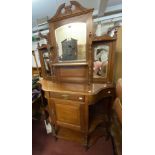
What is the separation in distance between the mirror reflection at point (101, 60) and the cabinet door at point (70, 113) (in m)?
0.52

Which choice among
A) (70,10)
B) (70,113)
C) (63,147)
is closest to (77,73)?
(70,113)

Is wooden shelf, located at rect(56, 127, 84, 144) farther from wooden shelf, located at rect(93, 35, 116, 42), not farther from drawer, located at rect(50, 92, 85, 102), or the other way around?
wooden shelf, located at rect(93, 35, 116, 42)

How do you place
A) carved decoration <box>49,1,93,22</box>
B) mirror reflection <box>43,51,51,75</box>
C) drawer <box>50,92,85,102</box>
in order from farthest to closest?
mirror reflection <box>43,51,51,75</box> < carved decoration <box>49,1,93,22</box> < drawer <box>50,92,85,102</box>

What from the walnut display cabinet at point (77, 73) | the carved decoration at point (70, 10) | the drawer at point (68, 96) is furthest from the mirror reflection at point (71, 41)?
the drawer at point (68, 96)

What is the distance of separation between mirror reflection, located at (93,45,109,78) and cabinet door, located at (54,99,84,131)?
1.70ft

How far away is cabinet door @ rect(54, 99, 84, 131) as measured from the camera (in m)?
1.46

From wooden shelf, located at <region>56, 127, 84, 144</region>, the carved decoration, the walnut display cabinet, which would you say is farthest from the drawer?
the carved decoration

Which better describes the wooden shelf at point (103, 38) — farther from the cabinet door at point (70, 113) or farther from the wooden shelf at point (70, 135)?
the wooden shelf at point (70, 135)

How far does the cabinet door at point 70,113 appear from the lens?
1.46 m

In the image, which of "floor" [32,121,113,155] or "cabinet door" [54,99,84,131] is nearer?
"cabinet door" [54,99,84,131]

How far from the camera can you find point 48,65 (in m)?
1.94
